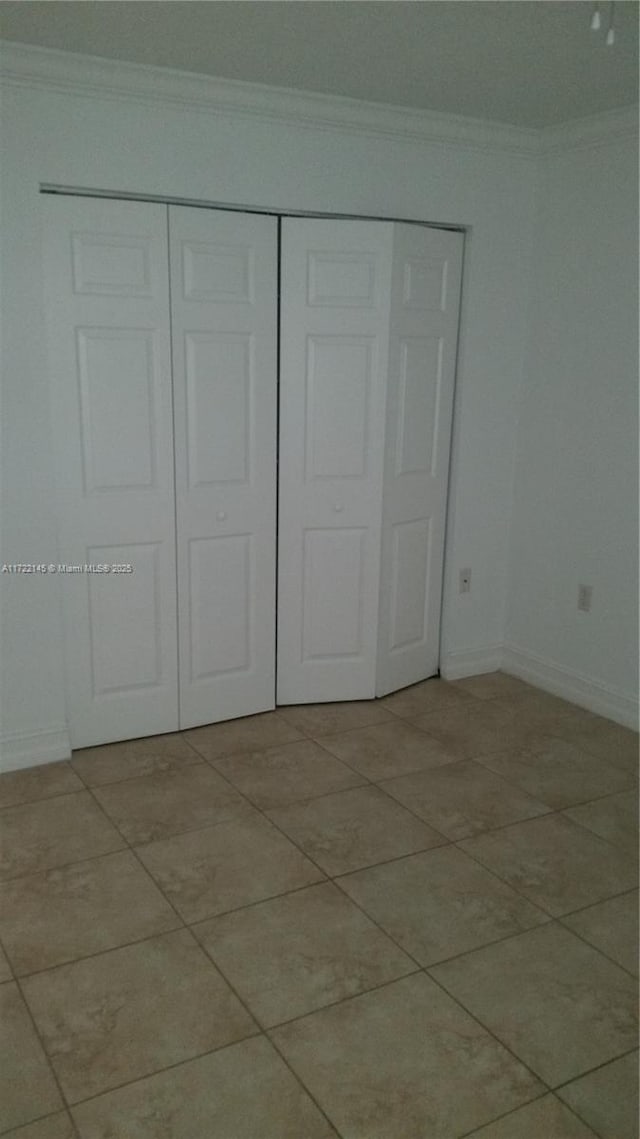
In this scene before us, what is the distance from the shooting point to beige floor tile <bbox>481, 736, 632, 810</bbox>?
3110 mm

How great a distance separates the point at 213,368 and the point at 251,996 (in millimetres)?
2155

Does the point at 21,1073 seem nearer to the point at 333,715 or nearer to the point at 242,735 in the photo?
the point at 242,735

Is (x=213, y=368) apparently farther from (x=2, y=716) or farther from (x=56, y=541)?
(x=2, y=716)

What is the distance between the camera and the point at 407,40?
2.61 m

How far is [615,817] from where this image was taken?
2.95m

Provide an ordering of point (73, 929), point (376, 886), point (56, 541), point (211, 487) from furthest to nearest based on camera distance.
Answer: point (211, 487) → point (56, 541) → point (376, 886) → point (73, 929)

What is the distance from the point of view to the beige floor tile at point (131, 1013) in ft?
6.27

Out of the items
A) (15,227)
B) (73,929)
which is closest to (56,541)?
(15,227)

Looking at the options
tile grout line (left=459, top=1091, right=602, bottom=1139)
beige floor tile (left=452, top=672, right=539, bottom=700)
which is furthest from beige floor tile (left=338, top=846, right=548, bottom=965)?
beige floor tile (left=452, top=672, right=539, bottom=700)

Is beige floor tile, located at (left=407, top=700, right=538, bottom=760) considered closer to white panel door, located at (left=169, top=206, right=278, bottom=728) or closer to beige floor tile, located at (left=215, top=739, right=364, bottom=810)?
beige floor tile, located at (left=215, top=739, right=364, bottom=810)

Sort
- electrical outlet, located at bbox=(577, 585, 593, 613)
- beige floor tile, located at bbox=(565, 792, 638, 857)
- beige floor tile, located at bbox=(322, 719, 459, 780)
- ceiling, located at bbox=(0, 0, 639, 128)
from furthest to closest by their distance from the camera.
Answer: electrical outlet, located at bbox=(577, 585, 593, 613)
beige floor tile, located at bbox=(322, 719, 459, 780)
beige floor tile, located at bbox=(565, 792, 638, 857)
ceiling, located at bbox=(0, 0, 639, 128)

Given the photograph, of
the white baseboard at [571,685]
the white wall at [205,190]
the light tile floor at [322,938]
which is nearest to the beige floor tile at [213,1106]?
the light tile floor at [322,938]

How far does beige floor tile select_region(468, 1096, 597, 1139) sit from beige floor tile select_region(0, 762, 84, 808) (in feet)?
5.92

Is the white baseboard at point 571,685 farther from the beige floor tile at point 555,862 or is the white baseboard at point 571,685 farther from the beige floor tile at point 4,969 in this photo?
the beige floor tile at point 4,969
